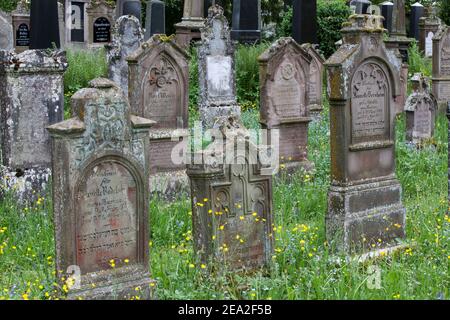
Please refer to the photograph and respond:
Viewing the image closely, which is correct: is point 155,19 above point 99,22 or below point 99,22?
below

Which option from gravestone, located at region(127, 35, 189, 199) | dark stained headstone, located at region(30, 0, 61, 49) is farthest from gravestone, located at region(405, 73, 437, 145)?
dark stained headstone, located at region(30, 0, 61, 49)

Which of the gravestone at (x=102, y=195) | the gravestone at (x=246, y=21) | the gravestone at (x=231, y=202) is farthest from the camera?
the gravestone at (x=246, y=21)

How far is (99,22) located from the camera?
2567cm

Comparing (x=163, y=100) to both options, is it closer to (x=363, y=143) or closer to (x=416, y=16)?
(x=363, y=143)

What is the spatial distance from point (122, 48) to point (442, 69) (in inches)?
311

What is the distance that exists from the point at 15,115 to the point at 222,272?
3806 mm

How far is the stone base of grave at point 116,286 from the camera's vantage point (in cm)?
547

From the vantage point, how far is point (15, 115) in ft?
28.9

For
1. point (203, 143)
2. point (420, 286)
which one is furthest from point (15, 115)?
point (420, 286)

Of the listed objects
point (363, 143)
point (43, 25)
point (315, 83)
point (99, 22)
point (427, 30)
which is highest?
point (99, 22)

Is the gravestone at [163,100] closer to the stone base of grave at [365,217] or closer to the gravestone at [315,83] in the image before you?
the stone base of grave at [365,217]

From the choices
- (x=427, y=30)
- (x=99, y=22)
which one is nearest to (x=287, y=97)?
(x=427, y=30)

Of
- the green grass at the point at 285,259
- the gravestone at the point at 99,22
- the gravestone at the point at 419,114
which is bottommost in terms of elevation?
the green grass at the point at 285,259

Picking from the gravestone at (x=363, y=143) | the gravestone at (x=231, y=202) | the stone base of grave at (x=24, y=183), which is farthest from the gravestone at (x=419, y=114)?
the gravestone at (x=231, y=202)
